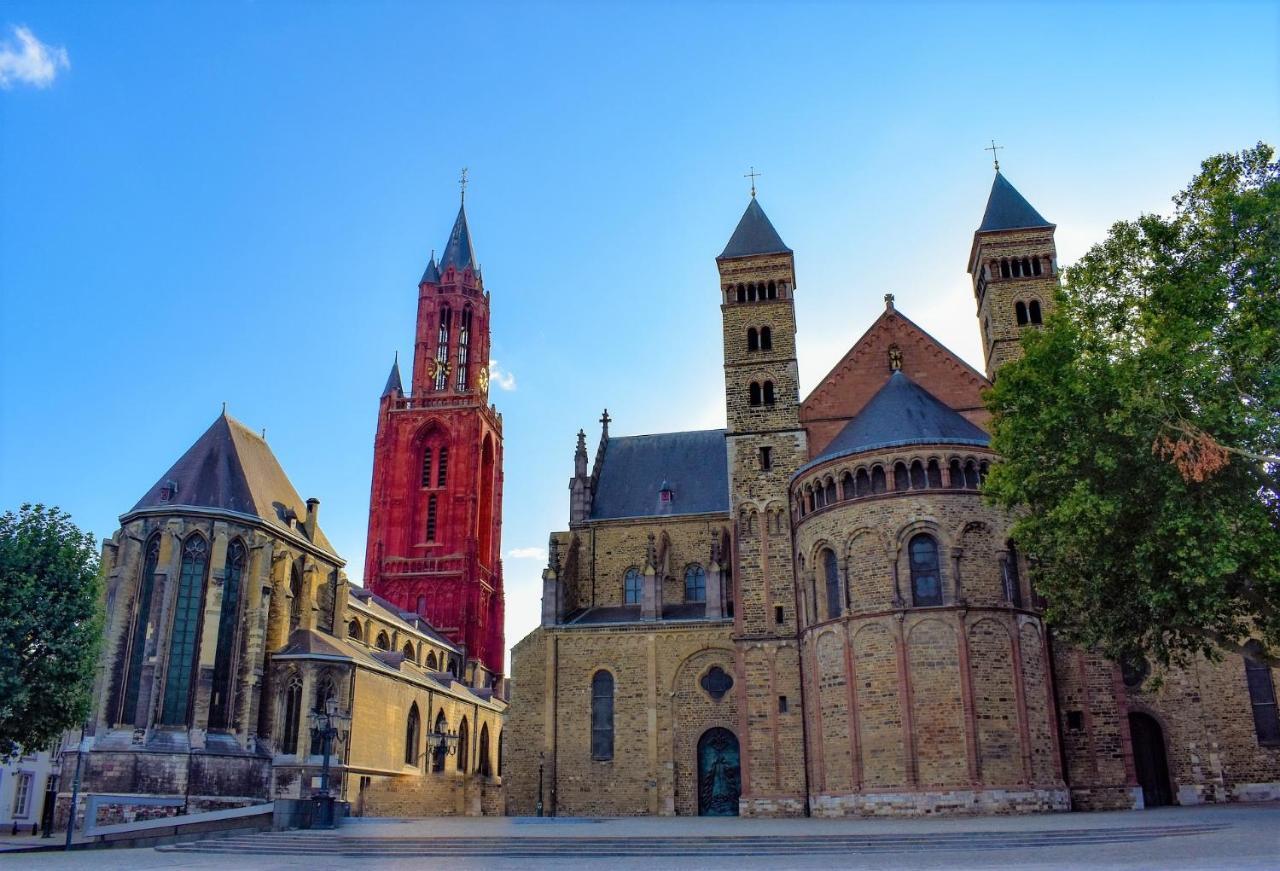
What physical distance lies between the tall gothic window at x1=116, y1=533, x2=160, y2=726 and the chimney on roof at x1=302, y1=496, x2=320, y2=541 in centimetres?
817

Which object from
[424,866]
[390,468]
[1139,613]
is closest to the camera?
[424,866]

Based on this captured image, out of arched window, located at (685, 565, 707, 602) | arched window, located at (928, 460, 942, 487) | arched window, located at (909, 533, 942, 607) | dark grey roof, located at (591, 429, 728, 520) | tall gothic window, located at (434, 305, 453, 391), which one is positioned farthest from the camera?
tall gothic window, located at (434, 305, 453, 391)

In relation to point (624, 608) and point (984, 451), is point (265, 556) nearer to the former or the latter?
point (624, 608)

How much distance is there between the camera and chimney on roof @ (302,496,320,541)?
47.7 meters

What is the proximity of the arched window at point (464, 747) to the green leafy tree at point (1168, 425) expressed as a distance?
39.1 meters

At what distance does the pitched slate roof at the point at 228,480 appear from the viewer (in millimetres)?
41781

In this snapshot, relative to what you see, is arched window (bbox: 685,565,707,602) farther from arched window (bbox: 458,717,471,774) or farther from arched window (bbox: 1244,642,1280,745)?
arched window (bbox: 1244,642,1280,745)

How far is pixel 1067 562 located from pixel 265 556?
31.4 metres

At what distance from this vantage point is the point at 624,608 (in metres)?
44.3

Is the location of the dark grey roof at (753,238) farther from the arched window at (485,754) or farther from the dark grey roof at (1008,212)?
the arched window at (485,754)

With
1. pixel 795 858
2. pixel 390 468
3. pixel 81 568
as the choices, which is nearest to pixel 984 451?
pixel 795 858

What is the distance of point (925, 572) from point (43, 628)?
25893mm

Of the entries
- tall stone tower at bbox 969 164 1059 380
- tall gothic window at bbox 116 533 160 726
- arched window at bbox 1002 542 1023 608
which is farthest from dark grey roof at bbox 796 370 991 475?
tall gothic window at bbox 116 533 160 726

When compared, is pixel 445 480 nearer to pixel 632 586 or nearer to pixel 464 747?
pixel 464 747
